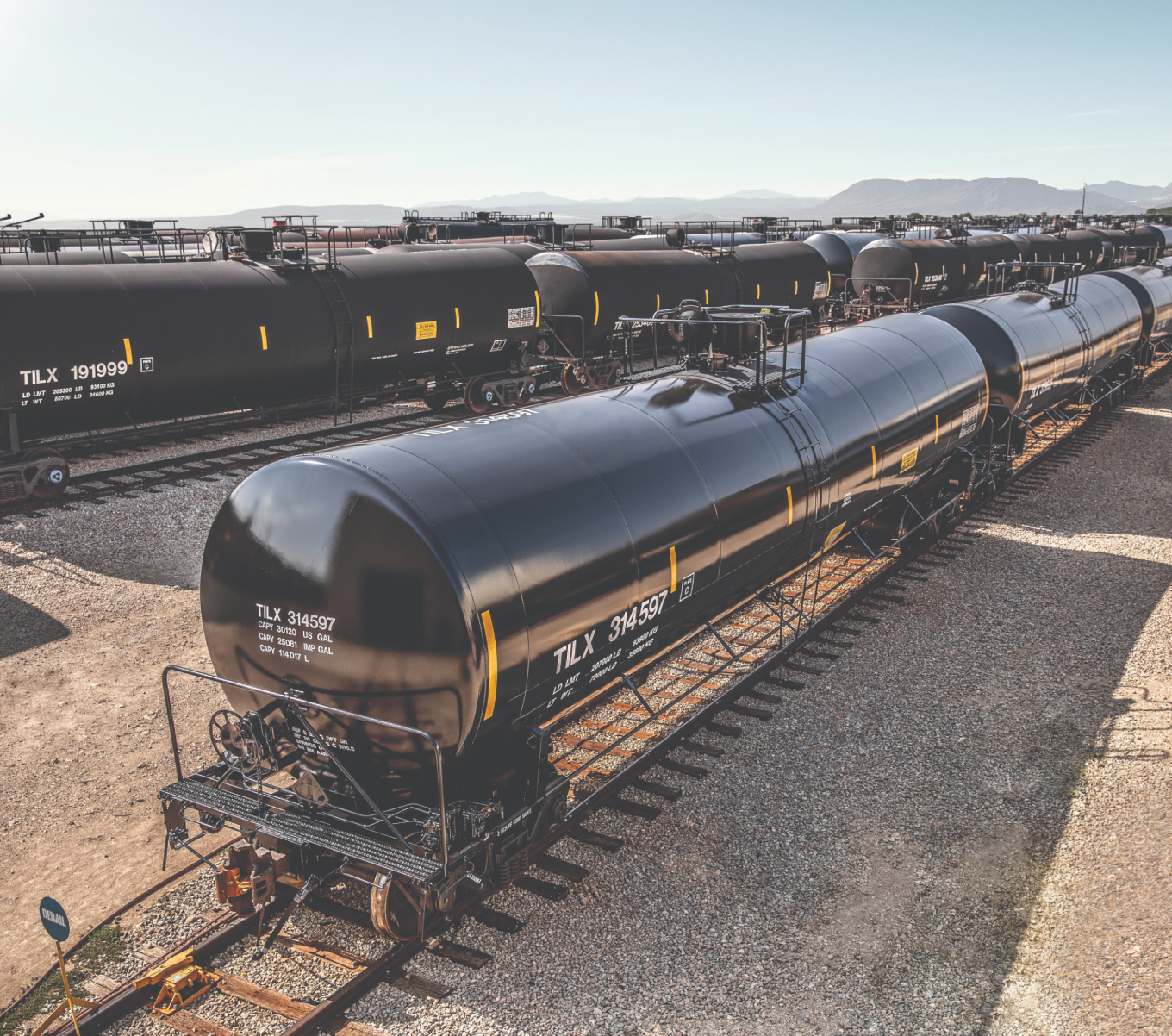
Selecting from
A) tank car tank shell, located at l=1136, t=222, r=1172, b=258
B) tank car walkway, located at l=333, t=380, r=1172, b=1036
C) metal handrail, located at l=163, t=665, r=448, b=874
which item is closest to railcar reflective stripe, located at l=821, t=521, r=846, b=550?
tank car walkway, located at l=333, t=380, r=1172, b=1036

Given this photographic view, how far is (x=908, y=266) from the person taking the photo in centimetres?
3581

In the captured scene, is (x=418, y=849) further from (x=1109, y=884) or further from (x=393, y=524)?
(x=1109, y=884)

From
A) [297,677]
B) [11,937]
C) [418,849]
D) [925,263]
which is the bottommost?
[11,937]

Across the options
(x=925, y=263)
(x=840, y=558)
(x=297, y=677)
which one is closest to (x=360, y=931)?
(x=297, y=677)

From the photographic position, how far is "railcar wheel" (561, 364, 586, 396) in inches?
1051

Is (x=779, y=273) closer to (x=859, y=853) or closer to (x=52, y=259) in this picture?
(x=52, y=259)

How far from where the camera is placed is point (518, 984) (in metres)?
6.83

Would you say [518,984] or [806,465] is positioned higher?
[806,465]

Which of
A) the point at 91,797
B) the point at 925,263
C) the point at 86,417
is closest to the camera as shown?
the point at 91,797

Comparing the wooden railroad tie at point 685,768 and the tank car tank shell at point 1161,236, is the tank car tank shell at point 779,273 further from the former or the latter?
the tank car tank shell at point 1161,236

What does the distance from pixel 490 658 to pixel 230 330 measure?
14430mm

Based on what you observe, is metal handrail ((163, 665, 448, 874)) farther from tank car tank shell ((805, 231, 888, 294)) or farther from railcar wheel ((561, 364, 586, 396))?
tank car tank shell ((805, 231, 888, 294))

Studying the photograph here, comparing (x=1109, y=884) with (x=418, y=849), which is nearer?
(x=418, y=849)

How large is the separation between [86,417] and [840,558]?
1375 cm
